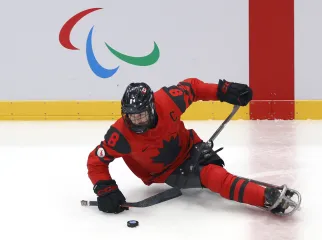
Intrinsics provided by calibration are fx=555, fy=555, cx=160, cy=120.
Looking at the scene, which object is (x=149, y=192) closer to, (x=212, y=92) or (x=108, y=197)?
(x=108, y=197)

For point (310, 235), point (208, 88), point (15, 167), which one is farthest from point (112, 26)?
point (310, 235)

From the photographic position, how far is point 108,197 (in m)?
2.88

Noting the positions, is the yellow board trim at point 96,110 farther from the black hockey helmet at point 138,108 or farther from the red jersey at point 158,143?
the black hockey helmet at point 138,108

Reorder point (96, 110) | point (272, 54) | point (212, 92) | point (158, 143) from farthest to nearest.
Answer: point (96, 110), point (272, 54), point (212, 92), point (158, 143)

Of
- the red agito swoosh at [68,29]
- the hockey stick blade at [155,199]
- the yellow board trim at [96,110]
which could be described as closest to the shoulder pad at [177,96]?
the hockey stick blade at [155,199]

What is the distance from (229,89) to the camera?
3.18 meters

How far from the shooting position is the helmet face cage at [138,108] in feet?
8.88

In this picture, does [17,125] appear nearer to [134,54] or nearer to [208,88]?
[134,54]

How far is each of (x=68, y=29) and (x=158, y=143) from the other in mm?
3387

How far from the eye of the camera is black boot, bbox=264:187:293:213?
2.67 m

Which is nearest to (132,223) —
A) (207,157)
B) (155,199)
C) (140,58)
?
(155,199)

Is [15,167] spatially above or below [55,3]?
below

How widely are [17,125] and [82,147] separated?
5.00 ft

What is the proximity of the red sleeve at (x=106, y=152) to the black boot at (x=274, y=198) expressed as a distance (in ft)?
2.47
